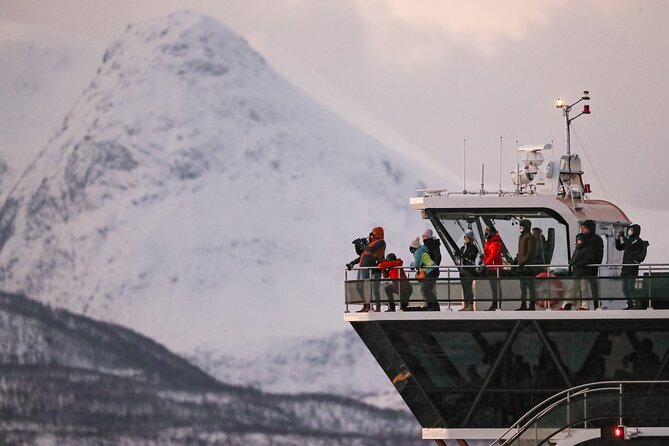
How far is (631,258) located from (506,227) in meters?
3.11

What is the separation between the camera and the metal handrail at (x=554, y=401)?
3744cm

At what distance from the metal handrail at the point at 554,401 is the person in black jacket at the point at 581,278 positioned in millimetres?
1649

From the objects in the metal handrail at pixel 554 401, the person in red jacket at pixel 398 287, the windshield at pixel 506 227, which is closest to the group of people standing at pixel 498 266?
the person in red jacket at pixel 398 287

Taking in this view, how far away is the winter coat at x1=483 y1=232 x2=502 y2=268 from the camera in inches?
1578

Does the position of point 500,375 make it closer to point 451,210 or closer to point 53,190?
point 451,210

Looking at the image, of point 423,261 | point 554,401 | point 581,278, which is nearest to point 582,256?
point 581,278

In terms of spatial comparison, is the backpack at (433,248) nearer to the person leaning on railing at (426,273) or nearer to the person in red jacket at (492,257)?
the person leaning on railing at (426,273)

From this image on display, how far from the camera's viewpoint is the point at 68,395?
11912 centimetres

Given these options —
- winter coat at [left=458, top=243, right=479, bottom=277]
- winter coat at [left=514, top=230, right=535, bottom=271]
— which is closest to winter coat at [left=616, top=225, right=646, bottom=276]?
winter coat at [left=514, top=230, right=535, bottom=271]

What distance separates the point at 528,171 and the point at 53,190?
8375 cm

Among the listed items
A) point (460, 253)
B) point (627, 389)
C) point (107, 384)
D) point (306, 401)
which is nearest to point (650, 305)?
point (627, 389)

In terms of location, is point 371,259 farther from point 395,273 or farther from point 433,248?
point 433,248

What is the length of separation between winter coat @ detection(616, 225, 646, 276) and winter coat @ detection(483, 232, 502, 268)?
246 cm

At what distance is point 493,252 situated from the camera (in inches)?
1580
